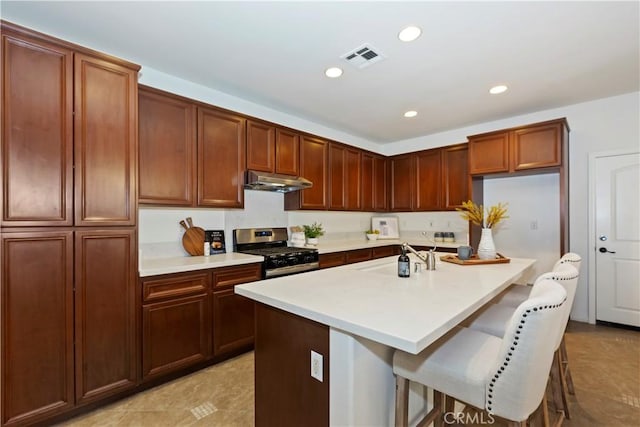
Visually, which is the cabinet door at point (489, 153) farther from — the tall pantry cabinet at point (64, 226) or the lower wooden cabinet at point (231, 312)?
the tall pantry cabinet at point (64, 226)

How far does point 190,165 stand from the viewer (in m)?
2.72

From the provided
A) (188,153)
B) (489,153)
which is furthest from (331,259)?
(489,153)

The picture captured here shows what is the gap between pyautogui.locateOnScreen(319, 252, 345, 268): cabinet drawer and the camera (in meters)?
3.59

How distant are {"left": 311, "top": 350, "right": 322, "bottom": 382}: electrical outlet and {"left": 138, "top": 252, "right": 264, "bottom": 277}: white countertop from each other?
1.52 metres

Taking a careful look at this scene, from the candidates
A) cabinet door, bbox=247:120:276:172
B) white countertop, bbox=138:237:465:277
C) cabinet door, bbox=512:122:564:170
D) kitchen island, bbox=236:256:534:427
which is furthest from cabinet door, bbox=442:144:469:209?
kitchen island, bbox=236:256:534:427

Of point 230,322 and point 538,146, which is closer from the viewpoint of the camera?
point 230,322

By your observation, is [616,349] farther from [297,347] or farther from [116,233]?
[116,233]

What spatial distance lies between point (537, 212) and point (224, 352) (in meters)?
4.21

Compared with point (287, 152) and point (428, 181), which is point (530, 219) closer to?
point (428, 181)

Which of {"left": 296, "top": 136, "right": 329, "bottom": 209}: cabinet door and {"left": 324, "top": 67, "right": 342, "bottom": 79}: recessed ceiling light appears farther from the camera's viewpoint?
{"left": 296, "top": 136, "right": 329, "bottom": 209}: cabinet door

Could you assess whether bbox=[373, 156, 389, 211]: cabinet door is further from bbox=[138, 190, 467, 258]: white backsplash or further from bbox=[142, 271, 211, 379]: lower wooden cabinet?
bbox=[142, 271, 211, 379]: lower wooden cabinet

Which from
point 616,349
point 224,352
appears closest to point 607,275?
point 616,349

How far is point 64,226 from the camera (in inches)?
72.9

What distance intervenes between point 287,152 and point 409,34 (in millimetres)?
1878
